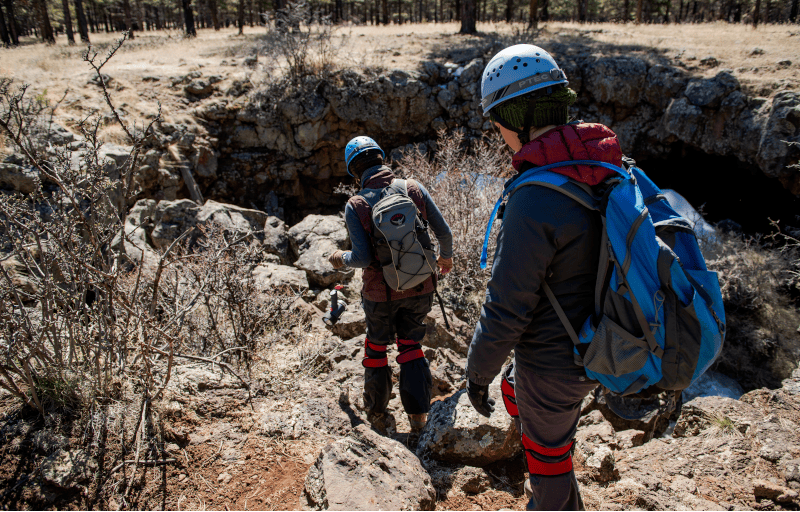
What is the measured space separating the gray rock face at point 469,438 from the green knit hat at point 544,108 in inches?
70.7


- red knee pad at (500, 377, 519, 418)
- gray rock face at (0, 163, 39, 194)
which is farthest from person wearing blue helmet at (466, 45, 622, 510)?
gray rock face at (0, 163, 39, 194)

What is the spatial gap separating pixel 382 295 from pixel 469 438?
1.02 meters

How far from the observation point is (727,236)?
30.3 ft

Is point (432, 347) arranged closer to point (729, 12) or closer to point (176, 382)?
point (176, 382)

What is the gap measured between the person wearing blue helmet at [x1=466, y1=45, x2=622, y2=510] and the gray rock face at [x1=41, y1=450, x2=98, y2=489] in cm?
183

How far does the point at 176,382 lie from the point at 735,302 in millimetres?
8859

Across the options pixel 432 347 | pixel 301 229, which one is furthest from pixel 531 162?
pixel 301 229

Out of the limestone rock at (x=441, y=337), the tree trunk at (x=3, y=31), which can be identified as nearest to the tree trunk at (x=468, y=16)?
the limestone rock at (x=441, y=337)

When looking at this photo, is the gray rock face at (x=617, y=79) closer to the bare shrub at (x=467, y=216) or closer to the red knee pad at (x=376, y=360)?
the bare shrub at (x=467, y=216)

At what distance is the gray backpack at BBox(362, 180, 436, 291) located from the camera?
8.00ft

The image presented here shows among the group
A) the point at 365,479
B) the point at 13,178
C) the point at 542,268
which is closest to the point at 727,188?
the point at 542,268

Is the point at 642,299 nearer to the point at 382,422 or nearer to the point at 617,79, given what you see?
the point at 382,422

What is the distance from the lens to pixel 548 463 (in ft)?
5.61

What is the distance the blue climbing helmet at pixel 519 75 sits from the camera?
1.59 m
